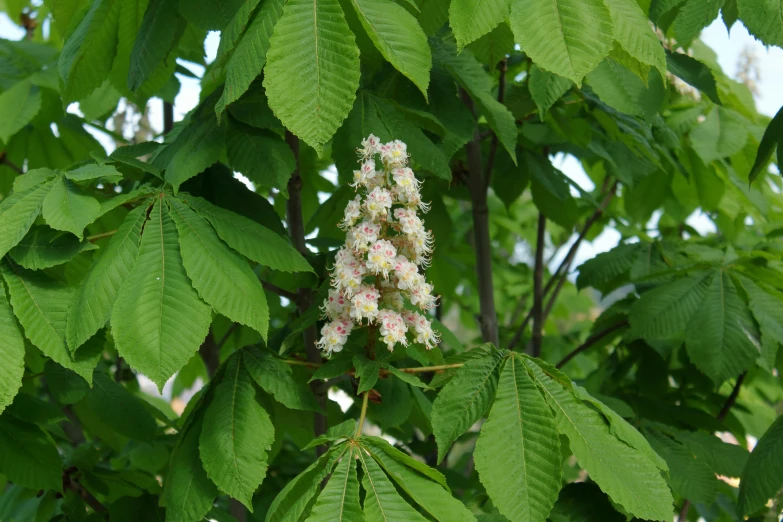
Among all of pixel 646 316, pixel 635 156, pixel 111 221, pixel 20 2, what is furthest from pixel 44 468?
pixel 20 2

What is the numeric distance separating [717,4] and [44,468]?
1381mm

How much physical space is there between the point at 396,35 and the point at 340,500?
0.62 m

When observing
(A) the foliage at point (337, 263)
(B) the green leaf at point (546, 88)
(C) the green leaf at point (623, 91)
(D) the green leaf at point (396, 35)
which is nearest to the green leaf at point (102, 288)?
(A) the foliage at point (337, 263)

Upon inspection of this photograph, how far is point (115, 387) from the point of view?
1.61 metres

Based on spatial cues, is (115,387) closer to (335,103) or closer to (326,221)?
(326,221)

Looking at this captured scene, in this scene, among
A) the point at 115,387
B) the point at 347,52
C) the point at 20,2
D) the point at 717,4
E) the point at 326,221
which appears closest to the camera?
the point at 347,52

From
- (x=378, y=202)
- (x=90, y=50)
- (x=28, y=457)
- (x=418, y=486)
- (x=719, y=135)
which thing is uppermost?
(x=719, y=135)

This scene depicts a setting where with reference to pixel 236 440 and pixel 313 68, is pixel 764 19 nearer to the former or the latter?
pixel 313 68

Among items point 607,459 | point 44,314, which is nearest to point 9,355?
point 44,314

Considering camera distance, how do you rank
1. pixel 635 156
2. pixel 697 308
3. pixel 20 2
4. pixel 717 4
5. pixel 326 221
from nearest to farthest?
1. pixel 717 4
2. pixel 697 308
3. pixel 326 221
4. pixel 635 156
5. pixel 20 2

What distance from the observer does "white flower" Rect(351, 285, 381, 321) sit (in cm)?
116

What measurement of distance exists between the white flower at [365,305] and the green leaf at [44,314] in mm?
382

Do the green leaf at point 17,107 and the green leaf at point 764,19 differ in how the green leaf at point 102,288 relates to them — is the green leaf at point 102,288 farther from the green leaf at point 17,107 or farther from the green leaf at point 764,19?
the green leaf at point 764,19

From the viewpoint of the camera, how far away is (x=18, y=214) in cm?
117
